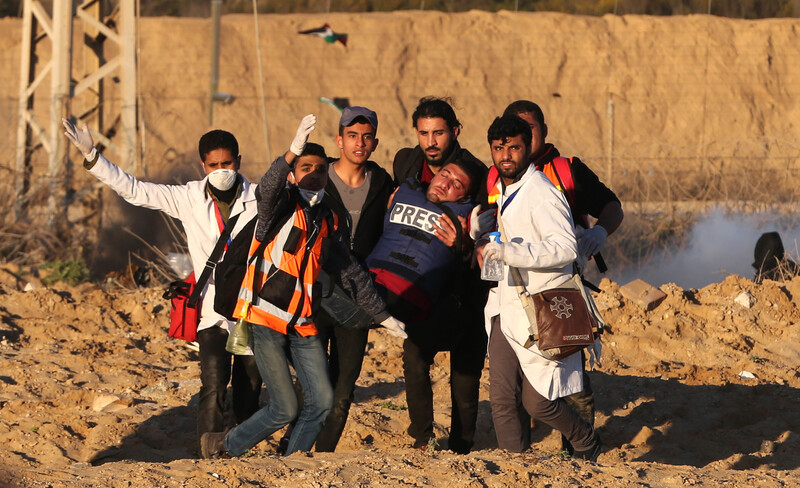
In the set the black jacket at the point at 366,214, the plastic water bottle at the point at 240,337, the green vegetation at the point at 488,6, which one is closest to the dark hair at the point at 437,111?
the black jacket at the point at 366,214

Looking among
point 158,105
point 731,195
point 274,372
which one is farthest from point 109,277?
point 158,105

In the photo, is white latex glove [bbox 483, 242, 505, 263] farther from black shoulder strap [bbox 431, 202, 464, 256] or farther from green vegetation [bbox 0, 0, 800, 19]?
green vegetation [bbox 0, 0, 800, 19]

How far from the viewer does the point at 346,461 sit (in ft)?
17.4

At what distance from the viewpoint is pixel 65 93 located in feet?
44.5

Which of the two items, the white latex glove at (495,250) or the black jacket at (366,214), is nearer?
the white latex glove at (495,250)

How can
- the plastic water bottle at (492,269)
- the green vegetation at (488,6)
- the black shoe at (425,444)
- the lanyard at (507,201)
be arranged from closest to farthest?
1. the plastic water bottle at (492,269)
2. the lanyard at (507,201)
3. the black shoe at (425,444)
4. the green vegetation at (488,6)

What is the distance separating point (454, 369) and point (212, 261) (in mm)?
1470

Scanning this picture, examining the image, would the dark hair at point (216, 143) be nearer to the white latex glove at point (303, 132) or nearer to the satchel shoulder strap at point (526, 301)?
the white latex glove at point (303, 132)

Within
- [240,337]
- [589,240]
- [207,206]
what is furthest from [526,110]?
[240,337]

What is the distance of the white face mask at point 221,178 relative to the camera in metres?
5.84

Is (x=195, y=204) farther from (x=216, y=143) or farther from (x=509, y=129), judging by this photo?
(x=509, y=129)

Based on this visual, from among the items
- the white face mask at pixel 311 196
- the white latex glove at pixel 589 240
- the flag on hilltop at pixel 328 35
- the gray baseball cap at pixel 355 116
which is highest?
the flag on hilltop at pixel 328 35

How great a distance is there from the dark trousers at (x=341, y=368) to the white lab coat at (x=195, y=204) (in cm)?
52

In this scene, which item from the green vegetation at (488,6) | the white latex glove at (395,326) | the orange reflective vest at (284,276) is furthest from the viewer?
the green vegetation at (488,6)
